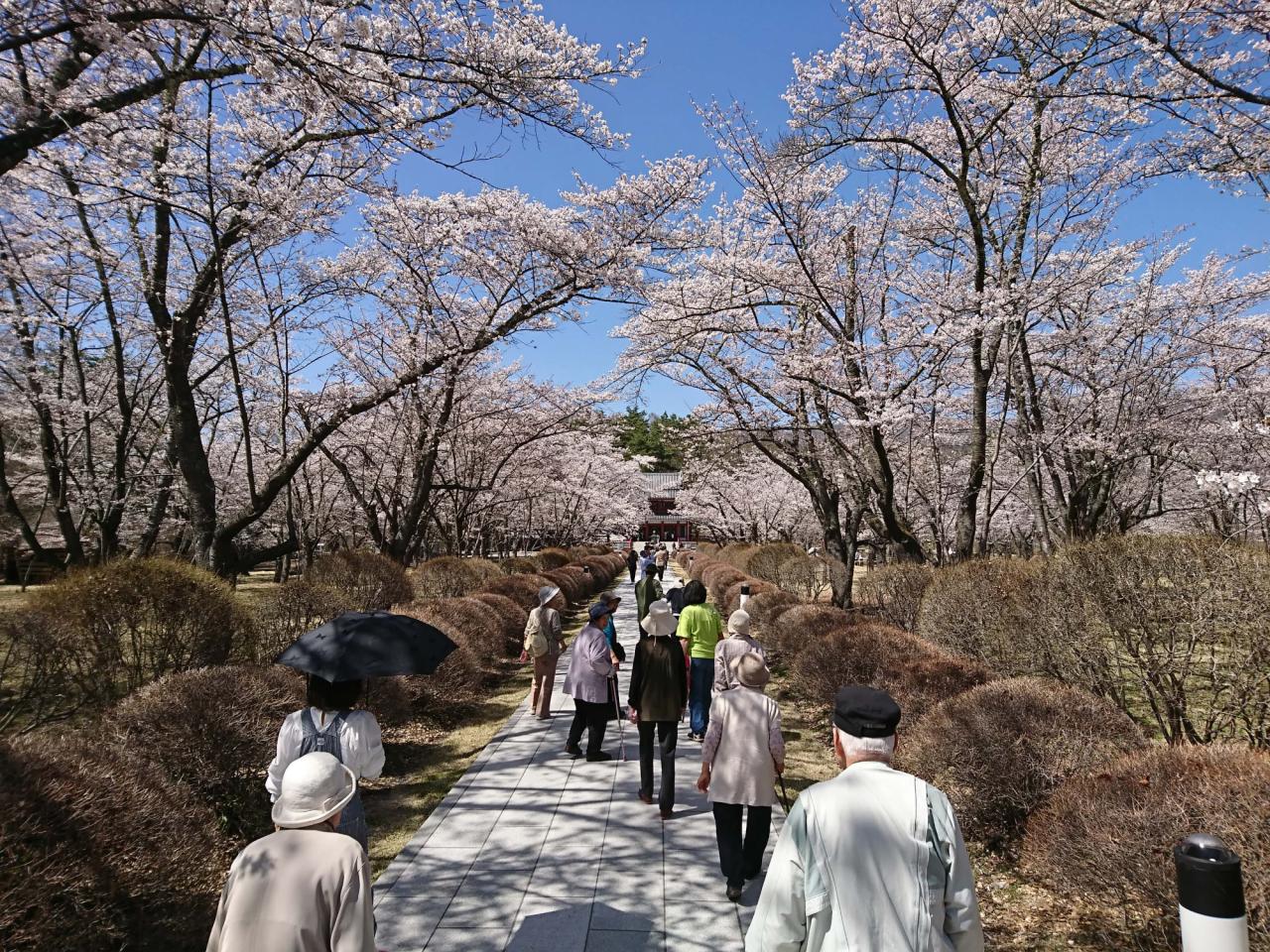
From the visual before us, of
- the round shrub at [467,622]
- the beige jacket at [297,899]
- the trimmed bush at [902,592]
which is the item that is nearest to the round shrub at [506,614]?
the round shrub at [467,622]

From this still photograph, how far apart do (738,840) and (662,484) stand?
216 ft

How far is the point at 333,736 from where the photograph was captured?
10.9ft

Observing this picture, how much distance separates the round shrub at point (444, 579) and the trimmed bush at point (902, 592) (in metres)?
7.95

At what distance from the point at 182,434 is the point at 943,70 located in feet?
34.8

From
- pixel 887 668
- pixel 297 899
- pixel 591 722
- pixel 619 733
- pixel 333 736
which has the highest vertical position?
pixel 333 736

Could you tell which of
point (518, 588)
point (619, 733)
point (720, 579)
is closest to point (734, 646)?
point (619, 733)

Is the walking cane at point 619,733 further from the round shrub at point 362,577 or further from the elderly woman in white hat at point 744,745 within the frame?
the round shrub at point 362,577

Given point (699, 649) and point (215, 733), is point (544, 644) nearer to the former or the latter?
point (699, 649)

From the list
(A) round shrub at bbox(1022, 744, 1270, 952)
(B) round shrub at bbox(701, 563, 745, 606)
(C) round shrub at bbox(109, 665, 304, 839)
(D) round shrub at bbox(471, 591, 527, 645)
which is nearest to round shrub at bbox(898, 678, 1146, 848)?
(A) round shrub at bbox(1022, 744, 1270, 952)

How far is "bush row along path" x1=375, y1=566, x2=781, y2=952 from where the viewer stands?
12.6ft

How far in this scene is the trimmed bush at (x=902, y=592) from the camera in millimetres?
→ 10578

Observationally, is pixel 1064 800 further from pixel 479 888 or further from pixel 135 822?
pixel 135 822

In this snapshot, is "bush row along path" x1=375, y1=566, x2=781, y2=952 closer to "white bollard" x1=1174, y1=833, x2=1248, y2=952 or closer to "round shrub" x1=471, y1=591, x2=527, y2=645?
"white bollard" x1=1174, y1=833, x2=1248, y2=952

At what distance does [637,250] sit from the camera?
10.6 metres
